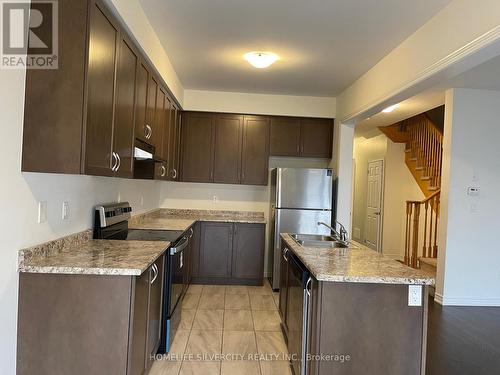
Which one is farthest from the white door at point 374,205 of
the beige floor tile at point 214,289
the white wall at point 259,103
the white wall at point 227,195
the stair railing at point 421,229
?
the beige floor tile at point 214,289

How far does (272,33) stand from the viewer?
3098 millimetres

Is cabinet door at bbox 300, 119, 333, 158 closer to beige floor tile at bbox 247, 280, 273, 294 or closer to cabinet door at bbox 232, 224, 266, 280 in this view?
cabinet door at bbox 232, 224, 266, 280

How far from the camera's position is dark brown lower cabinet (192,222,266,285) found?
484 cm

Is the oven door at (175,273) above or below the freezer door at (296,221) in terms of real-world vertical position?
below

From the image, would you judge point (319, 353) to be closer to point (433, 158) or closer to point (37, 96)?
point (37, 96)

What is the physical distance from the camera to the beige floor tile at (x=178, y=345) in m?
2.83

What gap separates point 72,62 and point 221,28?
1.52 meters

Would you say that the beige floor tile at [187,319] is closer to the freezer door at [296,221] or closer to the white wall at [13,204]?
the freezer door at [296,221]

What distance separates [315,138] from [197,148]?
5.45 ft

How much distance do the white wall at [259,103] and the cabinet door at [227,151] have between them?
0.19 metres

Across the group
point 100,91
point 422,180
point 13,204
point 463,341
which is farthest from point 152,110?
point 422,180

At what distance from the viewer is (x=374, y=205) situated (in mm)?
7457

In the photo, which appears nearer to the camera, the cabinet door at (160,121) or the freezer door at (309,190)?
the cabinet door at (160,121)

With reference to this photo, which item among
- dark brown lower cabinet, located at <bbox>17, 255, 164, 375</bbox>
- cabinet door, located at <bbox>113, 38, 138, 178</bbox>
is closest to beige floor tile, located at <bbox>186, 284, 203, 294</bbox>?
cabinet door, located at <bbox>113, 38, 138, 178</bbox>
